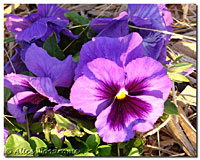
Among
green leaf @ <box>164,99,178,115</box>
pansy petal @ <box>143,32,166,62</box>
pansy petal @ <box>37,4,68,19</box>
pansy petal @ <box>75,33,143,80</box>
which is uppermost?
pansy petal @ <box>37,4,68,19</box>

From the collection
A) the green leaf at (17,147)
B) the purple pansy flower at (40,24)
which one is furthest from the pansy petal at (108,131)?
the purple pansy flower at (40,24)

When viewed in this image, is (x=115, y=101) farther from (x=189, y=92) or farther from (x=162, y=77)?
(x=189, y=92)

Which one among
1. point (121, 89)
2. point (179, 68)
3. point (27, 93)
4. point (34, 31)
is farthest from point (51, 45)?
point (179, 68)

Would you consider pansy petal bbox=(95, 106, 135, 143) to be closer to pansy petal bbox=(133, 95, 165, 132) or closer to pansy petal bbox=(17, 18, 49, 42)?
pansy petal bbox=(133, 95, 165, 132)

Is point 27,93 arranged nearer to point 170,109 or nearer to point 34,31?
point 34,31

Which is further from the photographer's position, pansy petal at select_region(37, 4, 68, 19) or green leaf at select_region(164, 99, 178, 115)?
pansy petal at select_region(37, 4, 68, 19)

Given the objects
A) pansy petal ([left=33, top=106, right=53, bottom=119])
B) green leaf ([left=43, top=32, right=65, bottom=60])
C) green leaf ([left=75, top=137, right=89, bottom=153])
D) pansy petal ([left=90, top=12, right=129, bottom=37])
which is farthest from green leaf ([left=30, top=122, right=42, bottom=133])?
pansy petal ([left=90, top=12, right=129, bottom=37])

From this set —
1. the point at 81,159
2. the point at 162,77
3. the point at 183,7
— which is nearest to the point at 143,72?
the point at 162,77
